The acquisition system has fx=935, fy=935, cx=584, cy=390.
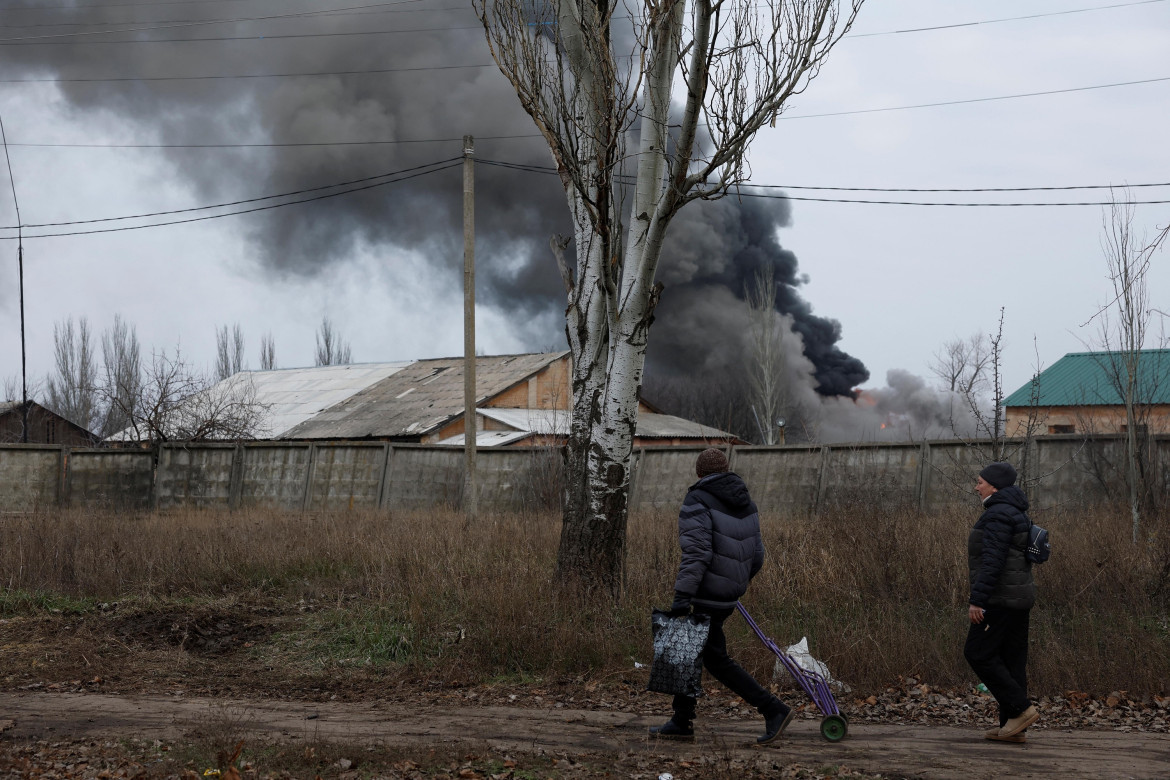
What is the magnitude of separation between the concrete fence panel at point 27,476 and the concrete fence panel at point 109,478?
1.09 ft

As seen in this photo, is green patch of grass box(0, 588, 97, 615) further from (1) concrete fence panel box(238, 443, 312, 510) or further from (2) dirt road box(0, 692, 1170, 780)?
(1) concrete fence panel box(238, 443, 312, 510)

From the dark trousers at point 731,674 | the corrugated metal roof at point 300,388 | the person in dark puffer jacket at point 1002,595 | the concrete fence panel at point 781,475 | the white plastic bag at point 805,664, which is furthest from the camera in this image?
the corrugated metal roof at point 300,388

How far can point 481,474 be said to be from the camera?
A: 1991cm

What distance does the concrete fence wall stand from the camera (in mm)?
15062

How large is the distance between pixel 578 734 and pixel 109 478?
18.9m

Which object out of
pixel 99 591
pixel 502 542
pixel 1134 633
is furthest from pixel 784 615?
pixel 99 591

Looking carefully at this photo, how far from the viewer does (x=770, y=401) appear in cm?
3694

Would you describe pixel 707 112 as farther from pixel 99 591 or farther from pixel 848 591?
pixel 99 591

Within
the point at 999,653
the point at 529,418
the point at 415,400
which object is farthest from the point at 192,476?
the point at 999,653

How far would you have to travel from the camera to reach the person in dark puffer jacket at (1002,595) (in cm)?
554

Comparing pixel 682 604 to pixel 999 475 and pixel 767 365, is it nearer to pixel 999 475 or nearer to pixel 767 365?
pixel 999 475

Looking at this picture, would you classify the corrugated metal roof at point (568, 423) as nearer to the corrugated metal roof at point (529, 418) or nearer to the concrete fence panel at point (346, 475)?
the corrugated metal roof at point (529, 418)

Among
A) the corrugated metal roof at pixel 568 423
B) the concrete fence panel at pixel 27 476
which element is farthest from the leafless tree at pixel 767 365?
the concrete fence panel at pixel 27 476

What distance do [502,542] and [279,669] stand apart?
151 inches
